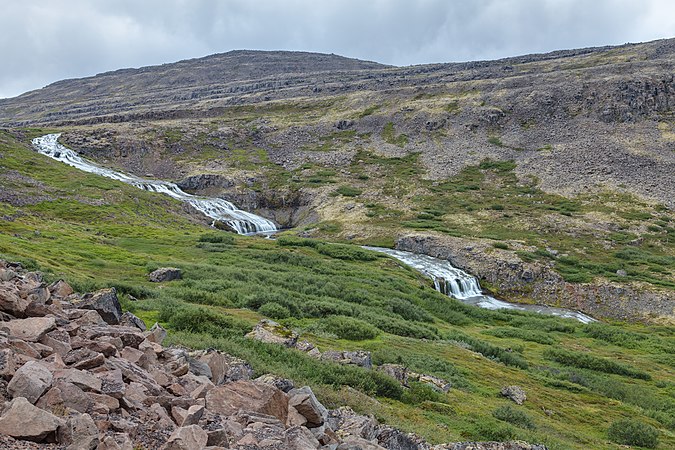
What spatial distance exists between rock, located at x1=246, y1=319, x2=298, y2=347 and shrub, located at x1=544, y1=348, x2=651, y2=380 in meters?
18.4

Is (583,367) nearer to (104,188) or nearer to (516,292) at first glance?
(516,292)

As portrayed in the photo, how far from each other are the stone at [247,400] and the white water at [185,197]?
61.7 meters

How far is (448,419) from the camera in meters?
12.6

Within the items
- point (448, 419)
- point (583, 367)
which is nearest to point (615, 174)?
point (583, 367)

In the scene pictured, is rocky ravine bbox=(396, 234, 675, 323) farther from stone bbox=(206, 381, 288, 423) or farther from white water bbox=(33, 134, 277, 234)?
stone bbox=(206, 381, 288, 423)

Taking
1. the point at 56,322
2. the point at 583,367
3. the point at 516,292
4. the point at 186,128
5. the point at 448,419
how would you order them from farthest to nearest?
the point at 186,128
the point at 516,292
the point at 583,367
the point at 448,419
the point at 56,322

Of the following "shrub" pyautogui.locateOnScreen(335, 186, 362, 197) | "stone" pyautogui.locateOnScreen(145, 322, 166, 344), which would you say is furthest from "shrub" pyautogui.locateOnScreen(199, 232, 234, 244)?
"stone" pyautogui.locateOnScreen(145, 322, 166, 344)

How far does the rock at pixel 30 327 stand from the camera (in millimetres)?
7714

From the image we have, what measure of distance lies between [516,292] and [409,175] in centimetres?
4249

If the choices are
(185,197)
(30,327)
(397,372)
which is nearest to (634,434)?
(397,372)

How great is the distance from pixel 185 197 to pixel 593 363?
65.6 meters

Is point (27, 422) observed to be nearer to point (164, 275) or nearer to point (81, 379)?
point (81, 379)

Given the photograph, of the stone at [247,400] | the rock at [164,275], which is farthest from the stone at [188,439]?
the rock at [164,275]

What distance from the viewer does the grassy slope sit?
13.1 metres
